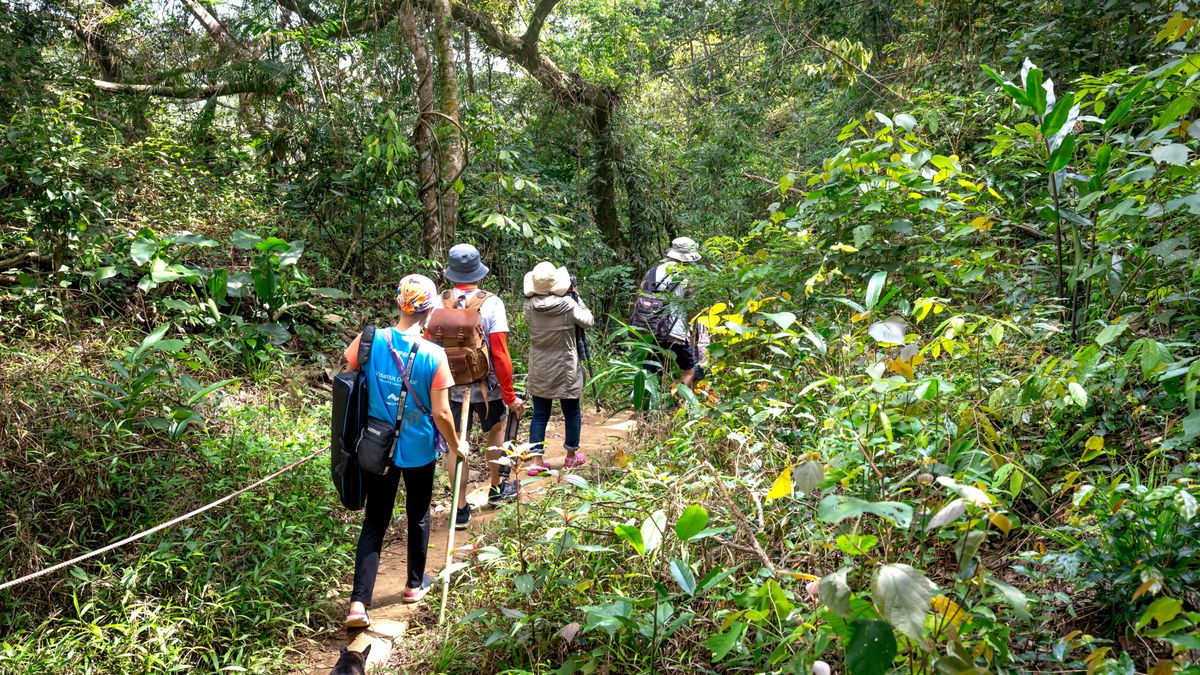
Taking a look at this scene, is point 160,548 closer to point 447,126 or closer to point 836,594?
point 836,594

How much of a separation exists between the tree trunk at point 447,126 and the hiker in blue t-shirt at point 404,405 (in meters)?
4.26

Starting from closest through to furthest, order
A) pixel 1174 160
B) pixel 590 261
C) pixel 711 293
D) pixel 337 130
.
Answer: pixel 1174 160
pixel 711 293
pixel 337 130
pixel 590 261

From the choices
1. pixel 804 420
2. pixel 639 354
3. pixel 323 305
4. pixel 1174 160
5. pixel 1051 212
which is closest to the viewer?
pixel 1174 160

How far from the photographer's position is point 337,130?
337 inches

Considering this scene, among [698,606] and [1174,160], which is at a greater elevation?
[1174,160]

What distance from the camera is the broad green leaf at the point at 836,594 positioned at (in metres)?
1.83

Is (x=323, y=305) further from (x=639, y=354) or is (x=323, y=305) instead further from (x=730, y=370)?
(x=730, y=370)

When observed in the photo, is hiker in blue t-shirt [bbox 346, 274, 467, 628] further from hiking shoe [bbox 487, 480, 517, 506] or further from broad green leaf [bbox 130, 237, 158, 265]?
broad green leaf [bbox 130, 237, 158, 265]

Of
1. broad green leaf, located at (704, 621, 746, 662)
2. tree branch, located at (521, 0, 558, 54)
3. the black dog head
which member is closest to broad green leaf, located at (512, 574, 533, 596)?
broad green leaf, located at (704, 621, 746, 662)

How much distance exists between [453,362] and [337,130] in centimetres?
497

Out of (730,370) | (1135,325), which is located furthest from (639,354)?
(1135,325)

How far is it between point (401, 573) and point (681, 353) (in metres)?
2.80

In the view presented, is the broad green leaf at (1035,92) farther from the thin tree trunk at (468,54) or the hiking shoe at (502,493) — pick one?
the thin tree trunk at (468,54)

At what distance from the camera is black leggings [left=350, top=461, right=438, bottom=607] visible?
3707 mm
